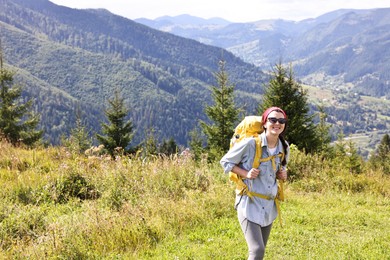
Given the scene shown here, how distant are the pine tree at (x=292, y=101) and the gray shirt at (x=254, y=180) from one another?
1474 cm

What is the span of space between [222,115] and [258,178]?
2040 cm

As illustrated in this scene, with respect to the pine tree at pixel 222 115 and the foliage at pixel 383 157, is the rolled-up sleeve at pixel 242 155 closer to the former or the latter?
the foliage at pixel 383 157

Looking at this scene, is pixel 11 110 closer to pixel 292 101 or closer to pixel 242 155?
pixel 292 101

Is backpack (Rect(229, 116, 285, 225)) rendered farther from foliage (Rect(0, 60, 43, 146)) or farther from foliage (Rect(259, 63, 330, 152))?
foliage (Rect(0, 60, 43, 146))

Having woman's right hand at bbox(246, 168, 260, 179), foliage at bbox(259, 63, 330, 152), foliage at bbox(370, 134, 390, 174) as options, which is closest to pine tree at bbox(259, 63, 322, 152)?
foliage at bbox(259, 63, 330, 152)

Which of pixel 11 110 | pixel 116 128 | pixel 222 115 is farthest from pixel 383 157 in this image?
pixel 11 110

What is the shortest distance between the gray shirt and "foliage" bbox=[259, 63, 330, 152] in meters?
14.7

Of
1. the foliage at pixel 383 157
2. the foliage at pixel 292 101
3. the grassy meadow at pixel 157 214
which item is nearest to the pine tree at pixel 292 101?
the foliage at pixel 292 101

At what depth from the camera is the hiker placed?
3.68 m

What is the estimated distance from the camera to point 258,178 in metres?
3.81

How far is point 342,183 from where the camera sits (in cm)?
904

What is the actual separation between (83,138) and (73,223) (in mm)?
34441

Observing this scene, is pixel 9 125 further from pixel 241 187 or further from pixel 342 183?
pixel 241 187

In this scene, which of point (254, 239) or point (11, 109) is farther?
point (11, 109)
